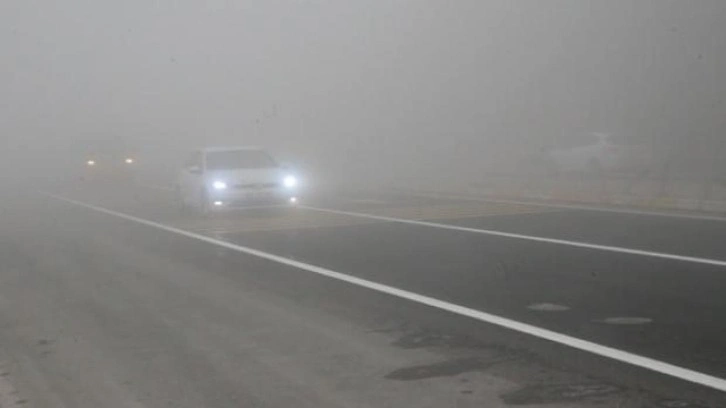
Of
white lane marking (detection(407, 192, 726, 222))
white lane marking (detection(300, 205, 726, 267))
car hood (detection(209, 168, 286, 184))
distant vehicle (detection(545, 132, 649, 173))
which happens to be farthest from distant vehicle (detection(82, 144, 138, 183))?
white lane marking (detection(300, 205, 726, 267))

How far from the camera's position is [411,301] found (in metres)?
10.8

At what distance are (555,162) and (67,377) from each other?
1224 inches

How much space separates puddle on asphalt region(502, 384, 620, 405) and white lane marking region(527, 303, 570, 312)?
9.85ft

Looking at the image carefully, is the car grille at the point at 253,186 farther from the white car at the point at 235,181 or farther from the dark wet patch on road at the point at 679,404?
the dark wet patch on road at the point at 679,404

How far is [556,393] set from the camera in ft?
22.2

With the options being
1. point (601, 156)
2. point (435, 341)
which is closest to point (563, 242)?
point (435, 341)

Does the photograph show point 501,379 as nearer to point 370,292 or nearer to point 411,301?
point 411,301

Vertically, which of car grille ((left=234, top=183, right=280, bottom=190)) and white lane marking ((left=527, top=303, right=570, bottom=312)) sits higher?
car grille ((left=234, top=183, right=280, bottom=190))

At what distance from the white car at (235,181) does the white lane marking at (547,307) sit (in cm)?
1265

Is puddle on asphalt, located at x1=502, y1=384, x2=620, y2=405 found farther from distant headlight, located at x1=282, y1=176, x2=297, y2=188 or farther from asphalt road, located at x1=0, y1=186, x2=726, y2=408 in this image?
distant headlight, located at x1=282, y1=176, x2=297, y2=188

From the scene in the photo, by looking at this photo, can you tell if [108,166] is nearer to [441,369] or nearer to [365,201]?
[365,201]

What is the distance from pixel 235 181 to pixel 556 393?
630 inches

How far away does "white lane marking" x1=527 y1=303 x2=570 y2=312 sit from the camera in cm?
996

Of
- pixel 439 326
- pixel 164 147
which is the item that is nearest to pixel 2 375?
pixel 439 326
